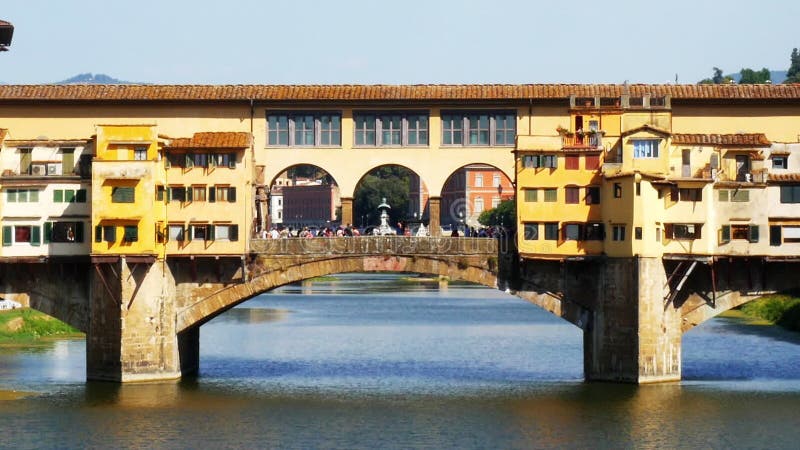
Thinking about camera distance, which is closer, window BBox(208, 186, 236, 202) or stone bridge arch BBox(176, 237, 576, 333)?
window BBox(208, 186, 236, 202)

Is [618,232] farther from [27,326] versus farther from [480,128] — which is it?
[27,326]

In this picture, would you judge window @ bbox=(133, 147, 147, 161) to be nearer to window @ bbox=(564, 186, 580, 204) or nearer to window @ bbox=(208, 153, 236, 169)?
window @ bbox=(208, 153, 236, 169)

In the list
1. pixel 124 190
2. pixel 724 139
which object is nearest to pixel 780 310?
pixel 724 139

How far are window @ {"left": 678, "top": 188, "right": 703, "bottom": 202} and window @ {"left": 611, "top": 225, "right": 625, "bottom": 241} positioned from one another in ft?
9.78

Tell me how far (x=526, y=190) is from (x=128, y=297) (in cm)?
1753

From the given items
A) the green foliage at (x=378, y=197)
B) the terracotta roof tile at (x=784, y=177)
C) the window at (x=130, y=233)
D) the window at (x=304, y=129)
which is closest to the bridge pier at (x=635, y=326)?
the terracotta roof tile at (x=784, y=177)

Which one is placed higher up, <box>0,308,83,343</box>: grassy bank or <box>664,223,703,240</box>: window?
<box>664,223,703,240</box>: window

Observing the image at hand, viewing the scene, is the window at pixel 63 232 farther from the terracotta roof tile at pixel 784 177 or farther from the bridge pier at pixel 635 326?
the terracotta roof tile at pixel 784 177

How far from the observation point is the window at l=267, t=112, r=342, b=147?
7388cm

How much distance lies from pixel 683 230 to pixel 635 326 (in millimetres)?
4819

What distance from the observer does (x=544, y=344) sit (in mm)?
87875

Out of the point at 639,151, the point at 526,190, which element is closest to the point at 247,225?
the point at 526,190

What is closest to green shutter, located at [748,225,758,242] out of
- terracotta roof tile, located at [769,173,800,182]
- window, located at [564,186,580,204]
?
terracotta roof tile, located at [769,173,800,182]

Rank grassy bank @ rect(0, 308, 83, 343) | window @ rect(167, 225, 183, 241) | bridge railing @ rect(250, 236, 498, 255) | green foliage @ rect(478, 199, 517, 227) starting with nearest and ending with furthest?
window @ rect(167, 225, 183, 241) < bridge railing @ rect(250, 236, 498, 255) < grassy bank @ rect(0, 308, 83, 343) < green foliage @ rect(478, 199, 517, 227)
